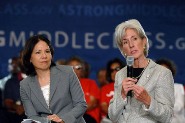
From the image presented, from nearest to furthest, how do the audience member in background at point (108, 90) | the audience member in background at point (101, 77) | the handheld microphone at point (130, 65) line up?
the handheld microphone at point (130, 65)
the audience member in background at point (108, 90)
the audience member in background at point (101, 77)

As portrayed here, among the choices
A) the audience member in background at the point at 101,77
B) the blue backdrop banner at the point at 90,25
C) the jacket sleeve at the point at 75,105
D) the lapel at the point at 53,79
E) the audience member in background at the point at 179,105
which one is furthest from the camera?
the blue backdrop banner at the point at 90,25

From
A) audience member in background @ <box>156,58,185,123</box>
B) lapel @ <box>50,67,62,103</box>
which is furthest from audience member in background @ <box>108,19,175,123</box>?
audience member in background @ <box>156,58,185,123</box>

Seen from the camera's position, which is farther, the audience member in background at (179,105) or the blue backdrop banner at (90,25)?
the blue backdrop banner at (90,25)

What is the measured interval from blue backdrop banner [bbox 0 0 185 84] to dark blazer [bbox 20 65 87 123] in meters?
4.50

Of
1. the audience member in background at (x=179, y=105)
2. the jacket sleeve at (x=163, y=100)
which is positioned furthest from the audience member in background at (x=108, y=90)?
the jacket sleeve at (x=163, y=100)

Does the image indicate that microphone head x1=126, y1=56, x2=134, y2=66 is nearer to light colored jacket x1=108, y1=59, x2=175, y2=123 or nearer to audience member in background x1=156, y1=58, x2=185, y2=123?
light colored jacket x1=108, y1=59, x2=175, y2=123

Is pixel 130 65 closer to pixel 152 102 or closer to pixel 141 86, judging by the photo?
pixel 141 86

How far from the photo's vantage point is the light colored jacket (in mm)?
4977

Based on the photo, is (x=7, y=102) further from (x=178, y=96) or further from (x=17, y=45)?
(x=178, y=96)

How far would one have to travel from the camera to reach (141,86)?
5023mm

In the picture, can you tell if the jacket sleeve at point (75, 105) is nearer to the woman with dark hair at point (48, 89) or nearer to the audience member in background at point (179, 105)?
the woman with dark hair at point (48, 89)

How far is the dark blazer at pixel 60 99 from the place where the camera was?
5.67m

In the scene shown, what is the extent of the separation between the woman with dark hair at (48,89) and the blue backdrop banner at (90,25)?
14.6 feet

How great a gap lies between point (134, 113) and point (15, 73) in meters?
4.62
